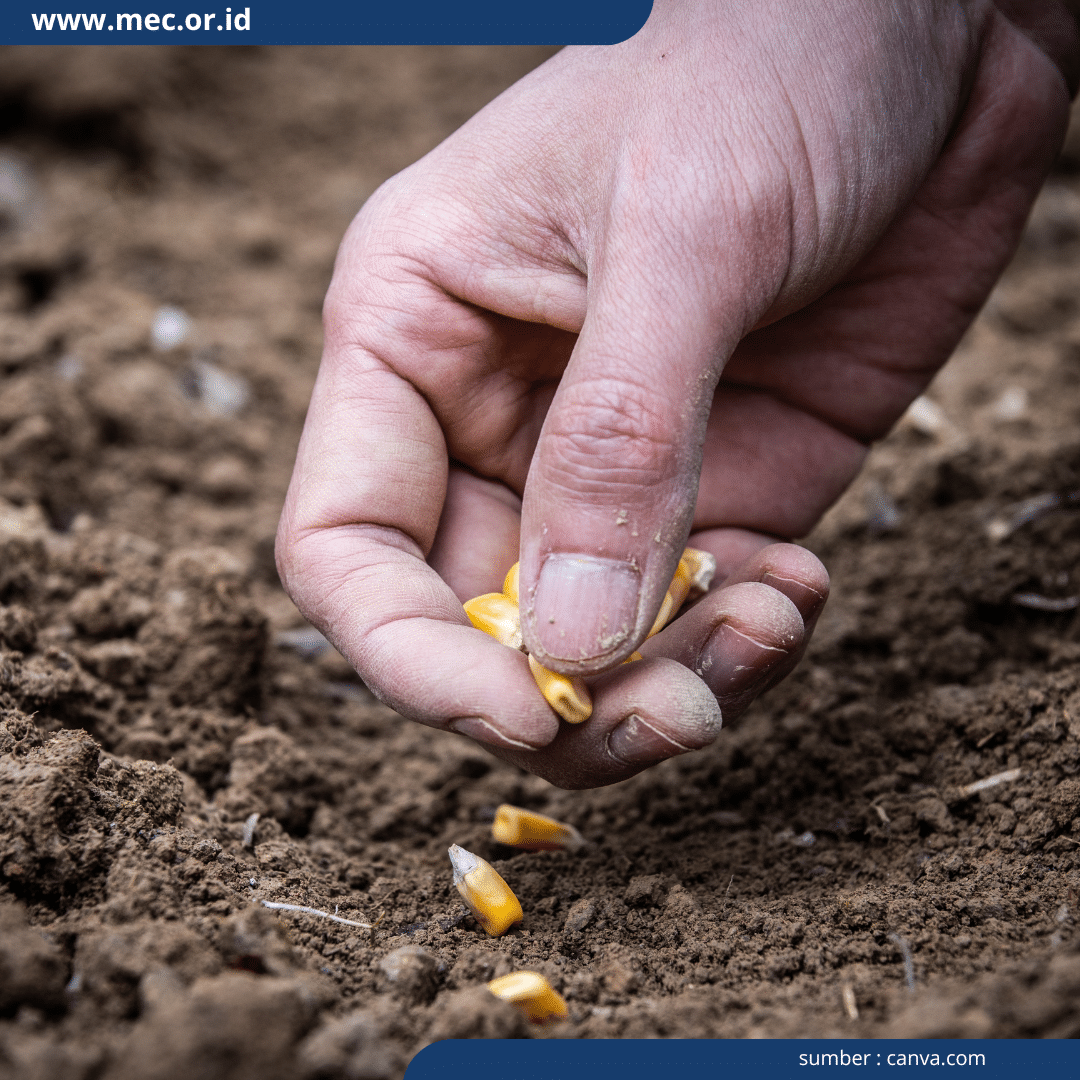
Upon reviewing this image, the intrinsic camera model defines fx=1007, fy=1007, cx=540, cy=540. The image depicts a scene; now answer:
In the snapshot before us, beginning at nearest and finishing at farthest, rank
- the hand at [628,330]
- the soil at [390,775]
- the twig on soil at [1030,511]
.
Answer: the soil at [390,775]
the hand at [628,330]
the twig on soil at [1030,511]

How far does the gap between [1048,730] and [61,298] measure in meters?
3.52

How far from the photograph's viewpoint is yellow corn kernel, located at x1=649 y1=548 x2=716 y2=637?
1833 millimetres

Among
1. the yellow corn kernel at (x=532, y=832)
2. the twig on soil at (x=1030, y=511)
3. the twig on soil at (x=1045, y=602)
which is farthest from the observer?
the twig on soil at (x=1030, y=511)

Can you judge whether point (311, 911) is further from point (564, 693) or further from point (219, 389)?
point (219, 389)

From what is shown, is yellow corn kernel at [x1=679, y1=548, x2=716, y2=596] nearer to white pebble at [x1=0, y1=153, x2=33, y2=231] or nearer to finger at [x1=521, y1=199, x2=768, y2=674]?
finger at [x1=521, y1=199, x2=768, y2=674]

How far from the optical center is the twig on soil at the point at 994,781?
1.86m

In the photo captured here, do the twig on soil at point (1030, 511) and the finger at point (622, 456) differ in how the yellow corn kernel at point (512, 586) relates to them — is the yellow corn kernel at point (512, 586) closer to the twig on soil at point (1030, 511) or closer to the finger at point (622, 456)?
the finger at point (622, 456)

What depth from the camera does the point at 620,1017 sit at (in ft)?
4.66

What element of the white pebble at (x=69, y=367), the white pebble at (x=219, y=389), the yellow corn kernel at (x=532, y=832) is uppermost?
the white pebble at (x=69, y=367)

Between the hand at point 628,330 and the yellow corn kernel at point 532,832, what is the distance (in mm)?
298

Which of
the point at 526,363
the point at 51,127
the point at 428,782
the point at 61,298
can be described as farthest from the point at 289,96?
the point at 428,782

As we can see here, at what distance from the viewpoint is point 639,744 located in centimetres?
159

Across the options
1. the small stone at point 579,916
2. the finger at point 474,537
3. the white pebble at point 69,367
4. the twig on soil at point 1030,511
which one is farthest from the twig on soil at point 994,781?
the white pebble at point 69,367

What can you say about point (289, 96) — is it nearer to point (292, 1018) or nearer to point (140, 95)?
point (140, 95)
